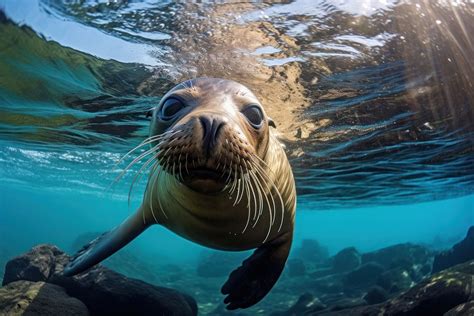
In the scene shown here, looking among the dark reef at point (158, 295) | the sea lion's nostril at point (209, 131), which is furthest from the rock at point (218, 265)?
the sea lion's nostril at point (209, 131)

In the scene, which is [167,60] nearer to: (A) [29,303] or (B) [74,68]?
(B) [74,68]

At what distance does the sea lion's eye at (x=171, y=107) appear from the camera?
2.74 meters

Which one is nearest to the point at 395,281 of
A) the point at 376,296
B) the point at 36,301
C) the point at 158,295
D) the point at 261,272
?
the point at 376,296

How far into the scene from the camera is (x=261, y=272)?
14.0ft

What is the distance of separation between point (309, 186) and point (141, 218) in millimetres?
12692

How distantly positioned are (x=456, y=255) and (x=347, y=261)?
8617 mm

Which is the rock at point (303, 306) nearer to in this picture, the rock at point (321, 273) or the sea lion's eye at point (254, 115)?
the rock at point (321, 273)

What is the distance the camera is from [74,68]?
252 inches

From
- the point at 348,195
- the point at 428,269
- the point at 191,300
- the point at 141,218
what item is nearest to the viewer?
the point at 141,218

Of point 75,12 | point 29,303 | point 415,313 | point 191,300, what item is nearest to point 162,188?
point 75,12

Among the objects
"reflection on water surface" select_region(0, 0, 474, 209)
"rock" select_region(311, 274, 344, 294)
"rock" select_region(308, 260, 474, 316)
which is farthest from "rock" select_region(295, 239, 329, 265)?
"rock" select_region(308, 260, 474, 316)

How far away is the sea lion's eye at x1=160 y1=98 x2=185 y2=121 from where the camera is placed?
8.98 ft

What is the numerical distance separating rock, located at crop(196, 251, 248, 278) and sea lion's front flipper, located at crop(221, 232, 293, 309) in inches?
781

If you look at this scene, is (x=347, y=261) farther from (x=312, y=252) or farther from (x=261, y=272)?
(x=261, y=272)
